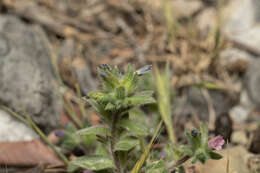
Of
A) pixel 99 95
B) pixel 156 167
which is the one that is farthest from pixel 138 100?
pixel 156 167

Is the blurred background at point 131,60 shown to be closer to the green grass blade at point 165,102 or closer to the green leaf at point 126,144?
the green grass blade at point 165,102

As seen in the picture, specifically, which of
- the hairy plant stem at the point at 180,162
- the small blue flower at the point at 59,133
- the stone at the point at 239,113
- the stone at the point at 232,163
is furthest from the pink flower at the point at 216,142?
the stone at the point at 239,113

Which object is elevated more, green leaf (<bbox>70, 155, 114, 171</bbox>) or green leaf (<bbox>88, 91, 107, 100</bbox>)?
green leaf (<bbox>88, 91, 107, 100</bbox>)

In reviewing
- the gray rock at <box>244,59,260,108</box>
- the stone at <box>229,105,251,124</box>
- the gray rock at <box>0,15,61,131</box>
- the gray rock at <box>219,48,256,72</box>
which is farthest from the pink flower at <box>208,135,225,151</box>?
the gray rock at <box>219,48,256,72</box>

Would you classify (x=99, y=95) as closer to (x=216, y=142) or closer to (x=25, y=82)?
(x=216, y=142)

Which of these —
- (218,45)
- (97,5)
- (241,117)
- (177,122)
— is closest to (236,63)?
(218,45)

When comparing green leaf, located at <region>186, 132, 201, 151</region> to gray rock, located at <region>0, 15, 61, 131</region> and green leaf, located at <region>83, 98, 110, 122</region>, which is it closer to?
green leaf, located at <region>83, 98, 110, 122</region>
